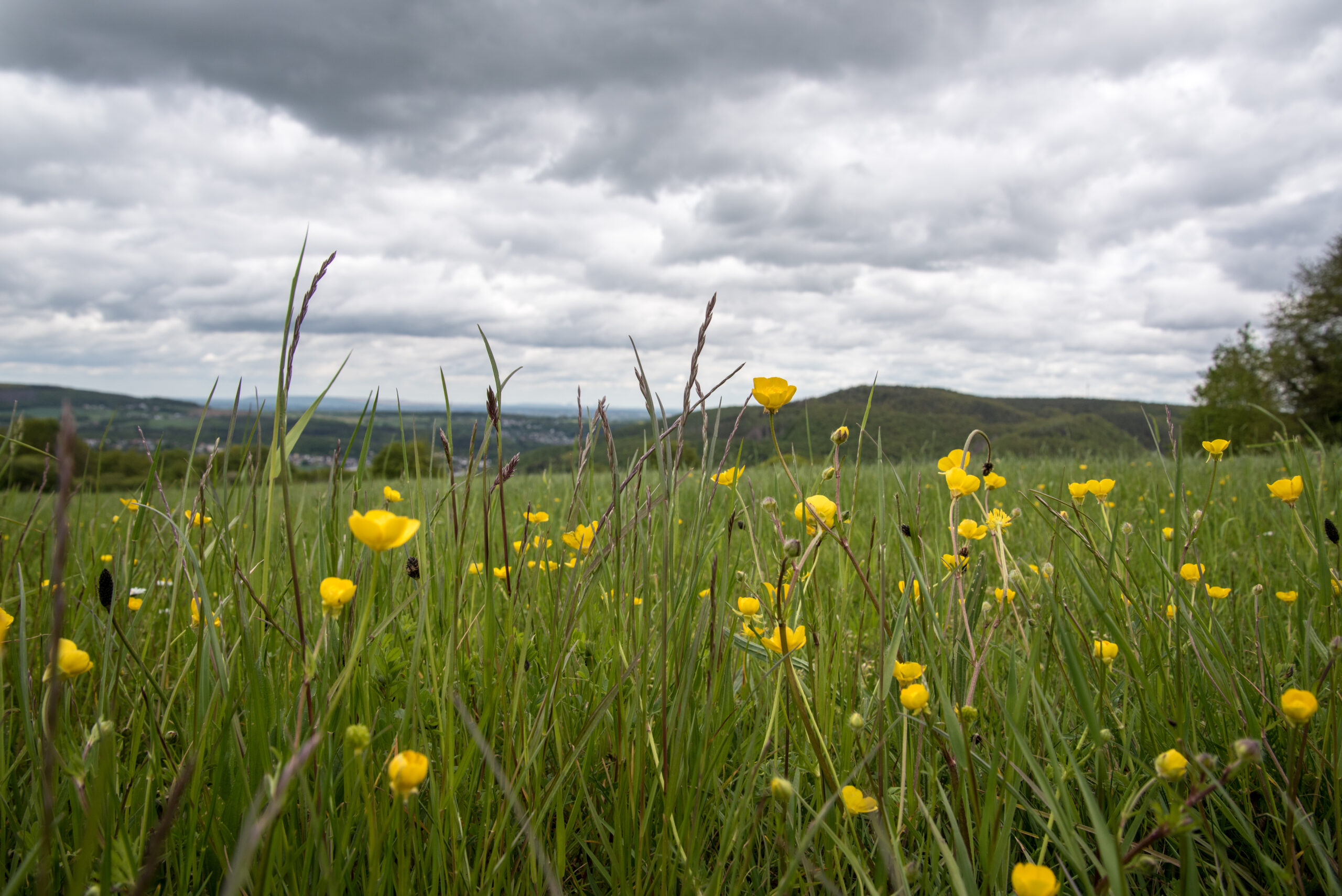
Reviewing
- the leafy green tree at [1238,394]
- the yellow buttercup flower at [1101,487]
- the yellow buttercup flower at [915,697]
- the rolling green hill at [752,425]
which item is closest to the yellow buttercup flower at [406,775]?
the rolling green hill at [752,425]

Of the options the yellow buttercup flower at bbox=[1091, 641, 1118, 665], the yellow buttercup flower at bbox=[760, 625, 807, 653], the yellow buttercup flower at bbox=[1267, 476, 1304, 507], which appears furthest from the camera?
the yellow buttercup flower at bbox=[1267, 476, 1304, 507]

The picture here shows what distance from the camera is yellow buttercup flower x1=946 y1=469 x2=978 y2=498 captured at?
1.27m

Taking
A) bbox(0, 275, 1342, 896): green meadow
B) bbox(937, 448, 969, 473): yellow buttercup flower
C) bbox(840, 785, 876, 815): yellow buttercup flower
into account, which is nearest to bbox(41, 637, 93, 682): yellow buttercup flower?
bbox(0, 275, 1342, 896): green meadow

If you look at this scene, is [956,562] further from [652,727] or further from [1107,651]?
[652,727]

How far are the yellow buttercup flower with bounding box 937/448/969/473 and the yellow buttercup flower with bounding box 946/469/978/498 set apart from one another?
5 centimetres

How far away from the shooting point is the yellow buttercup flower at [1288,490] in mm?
1546

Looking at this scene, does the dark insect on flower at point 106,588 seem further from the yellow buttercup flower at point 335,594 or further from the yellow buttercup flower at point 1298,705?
the yellow buttercup flower at point 1298,705

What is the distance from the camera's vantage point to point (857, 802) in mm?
1015

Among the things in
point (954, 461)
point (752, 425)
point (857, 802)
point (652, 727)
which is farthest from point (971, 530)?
point (652, 727)

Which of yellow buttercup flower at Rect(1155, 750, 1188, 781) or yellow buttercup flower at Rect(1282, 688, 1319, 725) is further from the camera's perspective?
yellow buttercup flower at Rect(1282, 688, 1319, 725)

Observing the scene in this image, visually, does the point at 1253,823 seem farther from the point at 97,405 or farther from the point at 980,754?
the point at 97,405

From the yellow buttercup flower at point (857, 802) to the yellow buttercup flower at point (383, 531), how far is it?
2.42ft

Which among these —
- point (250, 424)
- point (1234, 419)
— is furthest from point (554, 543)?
point (1234, 419)

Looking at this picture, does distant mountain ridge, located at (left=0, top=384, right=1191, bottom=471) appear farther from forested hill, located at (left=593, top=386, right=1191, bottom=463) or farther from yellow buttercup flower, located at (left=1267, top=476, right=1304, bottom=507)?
yellow buttercup flower, located at (left=1267, top=476, right=1304, bottom=507)
